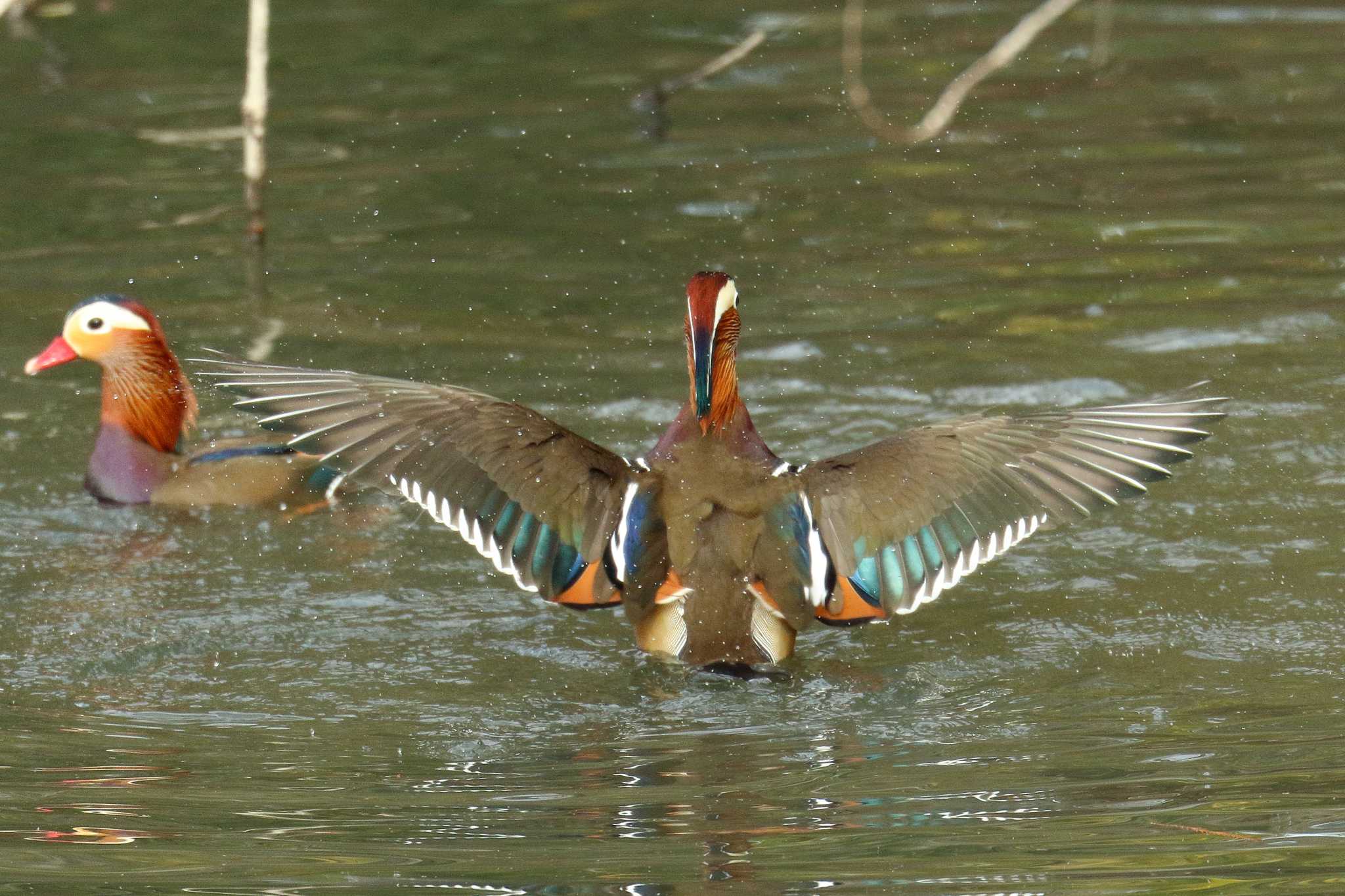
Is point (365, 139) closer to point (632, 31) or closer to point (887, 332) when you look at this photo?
point (632, 31)

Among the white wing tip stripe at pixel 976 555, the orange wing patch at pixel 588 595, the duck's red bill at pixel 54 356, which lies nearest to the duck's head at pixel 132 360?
the duck's red bill at pixel 54 356

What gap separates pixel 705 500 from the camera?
5.53 meters

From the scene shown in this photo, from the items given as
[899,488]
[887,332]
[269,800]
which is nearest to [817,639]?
[899,488]

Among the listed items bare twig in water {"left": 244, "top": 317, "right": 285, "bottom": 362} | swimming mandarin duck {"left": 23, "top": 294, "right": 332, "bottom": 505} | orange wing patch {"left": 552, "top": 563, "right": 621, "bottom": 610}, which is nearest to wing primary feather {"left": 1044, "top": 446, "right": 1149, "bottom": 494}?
orange wing patch {"left": 552, "top": 563, "right": 621, "bottom": 610}

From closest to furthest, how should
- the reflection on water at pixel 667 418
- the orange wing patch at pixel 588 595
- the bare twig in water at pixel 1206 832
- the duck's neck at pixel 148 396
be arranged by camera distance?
A: the bare twig in water at pixel 1206 832
the reflection on water at pixel 667 418
the orange wing patch at pixel 588 595
the duck's neck at pixel 148 396

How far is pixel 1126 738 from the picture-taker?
4.86 m

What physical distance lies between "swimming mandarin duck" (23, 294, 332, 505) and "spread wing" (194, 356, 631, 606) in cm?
145

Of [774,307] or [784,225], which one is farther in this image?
[784,225]

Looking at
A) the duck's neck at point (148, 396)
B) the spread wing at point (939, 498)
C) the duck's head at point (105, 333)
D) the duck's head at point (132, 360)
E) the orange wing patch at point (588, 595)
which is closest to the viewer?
the spread wing at point (939, 498)

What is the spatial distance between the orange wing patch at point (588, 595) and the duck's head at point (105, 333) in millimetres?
2921

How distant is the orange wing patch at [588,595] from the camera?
5.56 m

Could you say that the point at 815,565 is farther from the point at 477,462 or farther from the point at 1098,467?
the point at 477,462

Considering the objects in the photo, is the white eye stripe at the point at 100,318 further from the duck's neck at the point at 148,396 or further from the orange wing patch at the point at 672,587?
the orange wing patch at the point at 672,587

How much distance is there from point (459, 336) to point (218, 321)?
109 cm
